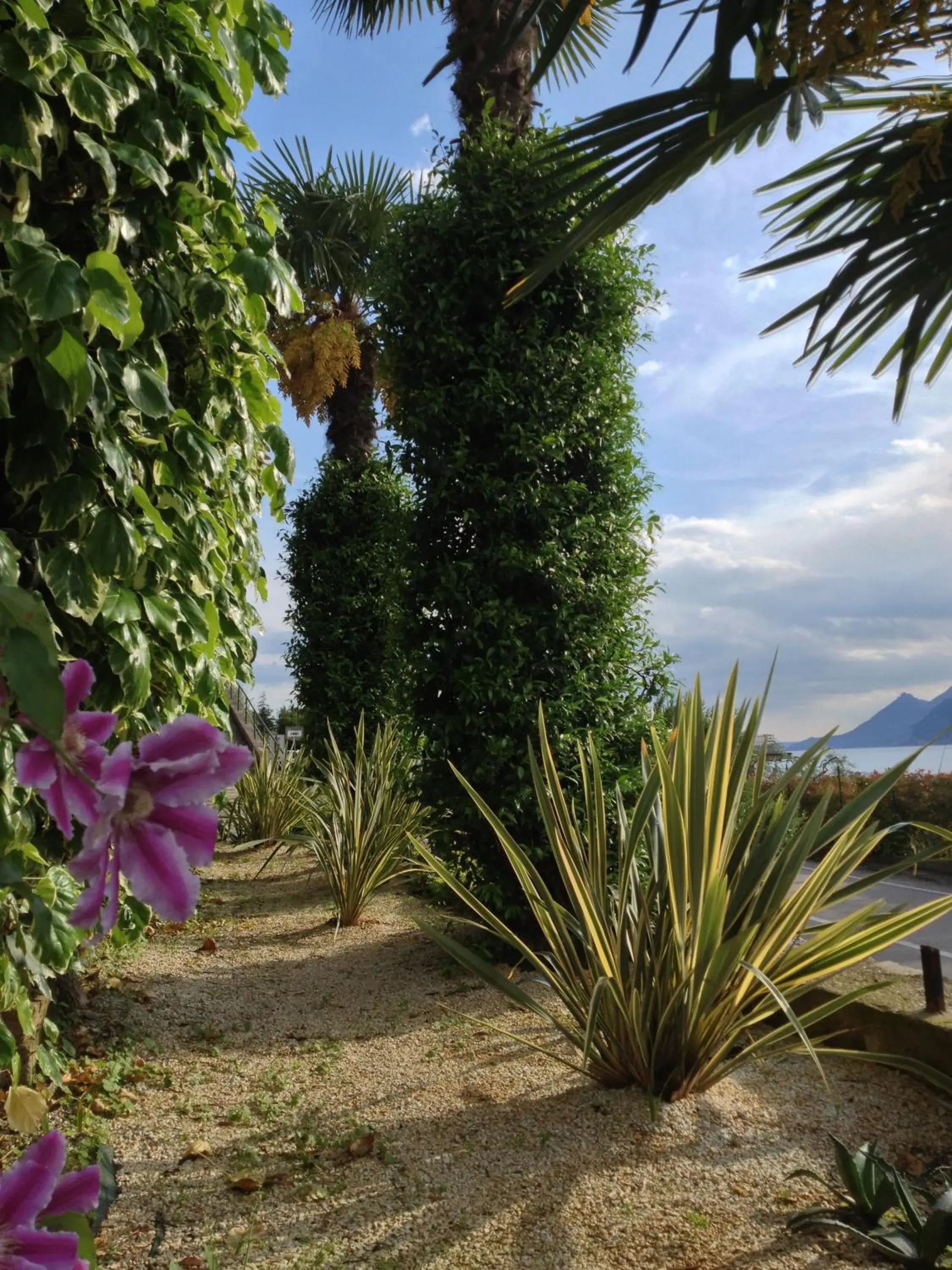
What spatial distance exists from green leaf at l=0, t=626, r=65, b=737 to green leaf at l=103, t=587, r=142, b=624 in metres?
1.66

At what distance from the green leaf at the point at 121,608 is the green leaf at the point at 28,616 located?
164 cm

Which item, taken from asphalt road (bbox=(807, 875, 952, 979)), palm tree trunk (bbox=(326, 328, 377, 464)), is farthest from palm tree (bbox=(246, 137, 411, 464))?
asphalt road (bbox=(807, 875, 952, 979))

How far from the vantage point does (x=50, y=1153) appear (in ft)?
2.15

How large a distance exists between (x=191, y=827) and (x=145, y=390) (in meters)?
1.60

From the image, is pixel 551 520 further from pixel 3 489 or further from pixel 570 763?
pixel 3 489

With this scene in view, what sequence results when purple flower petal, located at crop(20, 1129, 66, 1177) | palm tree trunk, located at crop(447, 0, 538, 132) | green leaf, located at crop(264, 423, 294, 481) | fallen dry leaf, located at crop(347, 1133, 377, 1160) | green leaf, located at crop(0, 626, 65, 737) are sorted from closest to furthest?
green leaf, located at crop(0, 626, 65, 737), purple flower petal, located at crop(20, 1129, 66, 1177), fallen dry leaf, located at crop(347, 1133, 377, 1160), green leaf, located at crop(264, 423, 294, 481), palm tree trunk, located at crop(447, 0, 538, 132)

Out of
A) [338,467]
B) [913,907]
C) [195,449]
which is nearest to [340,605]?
[338,467]

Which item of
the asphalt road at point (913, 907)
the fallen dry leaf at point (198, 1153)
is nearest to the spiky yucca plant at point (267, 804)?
the asphalt road at point (913, 907)

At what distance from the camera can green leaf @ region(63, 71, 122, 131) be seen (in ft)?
6.14

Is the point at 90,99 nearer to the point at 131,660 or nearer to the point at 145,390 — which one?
the point at 145,390

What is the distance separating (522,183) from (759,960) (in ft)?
12.4

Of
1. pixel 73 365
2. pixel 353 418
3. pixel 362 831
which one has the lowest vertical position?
pixel 362 831

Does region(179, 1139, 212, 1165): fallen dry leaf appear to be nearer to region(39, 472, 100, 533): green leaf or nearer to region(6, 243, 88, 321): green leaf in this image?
region(39, 472, 100, 533): green leaf

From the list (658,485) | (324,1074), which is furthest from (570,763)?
(324,1074)
